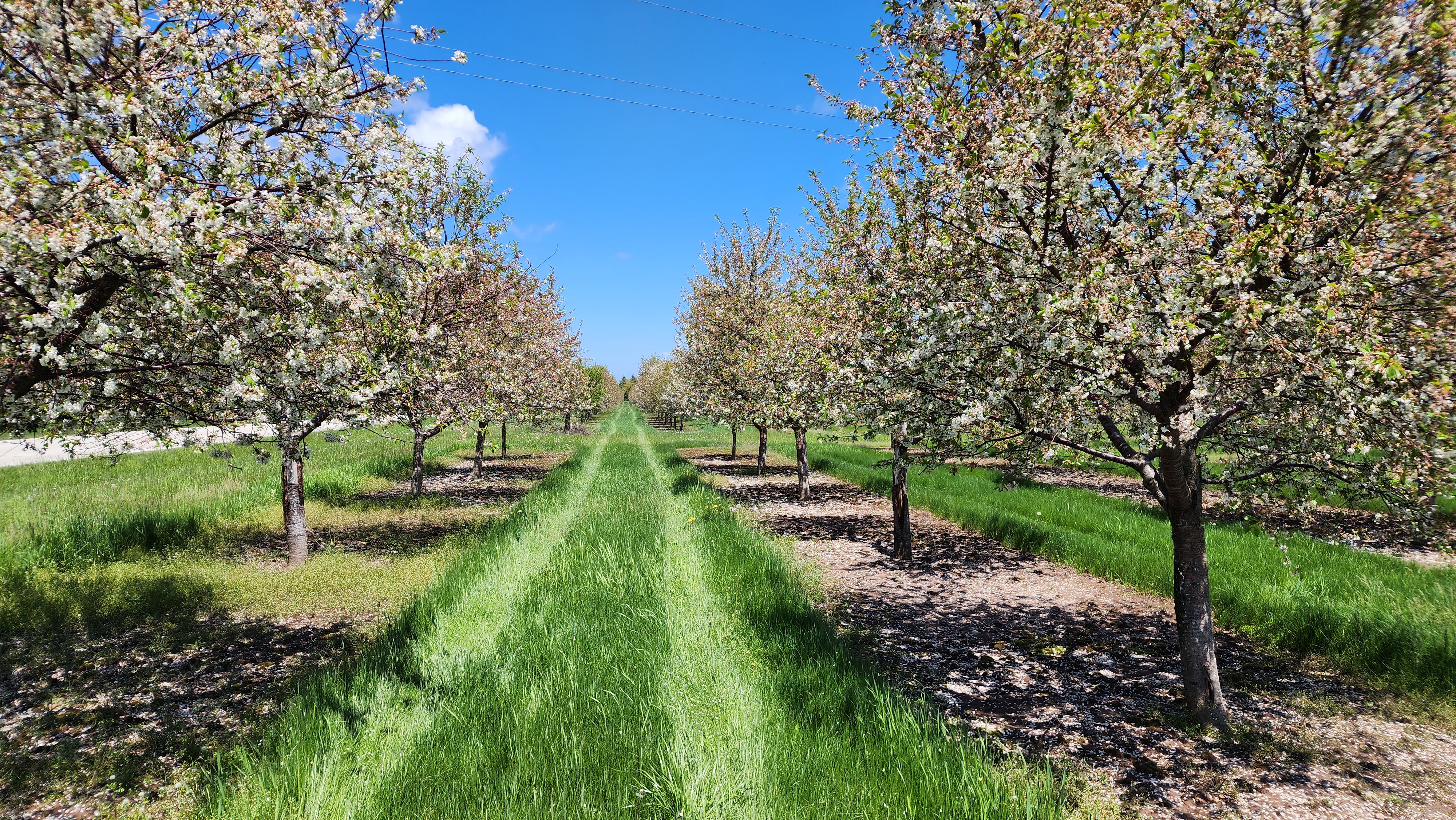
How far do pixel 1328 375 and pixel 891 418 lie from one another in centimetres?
321

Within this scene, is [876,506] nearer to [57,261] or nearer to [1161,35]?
[1161,35]

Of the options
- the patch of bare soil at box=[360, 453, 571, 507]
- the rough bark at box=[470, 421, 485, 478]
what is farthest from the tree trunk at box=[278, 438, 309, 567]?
the rough bark at box=[470, 421, 485, 478]

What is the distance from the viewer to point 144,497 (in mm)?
13555

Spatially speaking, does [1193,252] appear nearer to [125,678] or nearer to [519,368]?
[125,678]

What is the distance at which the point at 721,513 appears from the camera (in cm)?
1264

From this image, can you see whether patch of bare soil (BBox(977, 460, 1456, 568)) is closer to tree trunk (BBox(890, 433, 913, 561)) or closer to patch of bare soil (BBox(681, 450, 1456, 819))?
patch of bare soil (BBox(681, 450, 1456, 819))

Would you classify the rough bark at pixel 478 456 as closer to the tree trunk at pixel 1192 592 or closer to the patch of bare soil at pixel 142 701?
the patch of bare soil at pixel 142 701

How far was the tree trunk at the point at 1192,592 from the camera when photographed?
534 cm

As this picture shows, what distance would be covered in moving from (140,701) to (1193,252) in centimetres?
1028

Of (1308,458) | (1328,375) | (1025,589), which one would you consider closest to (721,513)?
(1025,589)

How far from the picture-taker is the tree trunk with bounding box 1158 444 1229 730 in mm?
5336

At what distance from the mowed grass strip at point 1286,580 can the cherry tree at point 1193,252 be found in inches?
55.9

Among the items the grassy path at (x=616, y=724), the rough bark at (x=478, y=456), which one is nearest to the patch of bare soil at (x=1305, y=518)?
the grassy path at (x=616, y=724)

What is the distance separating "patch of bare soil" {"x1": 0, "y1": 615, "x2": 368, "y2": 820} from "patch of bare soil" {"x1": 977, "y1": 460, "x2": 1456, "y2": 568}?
8.89 metres
